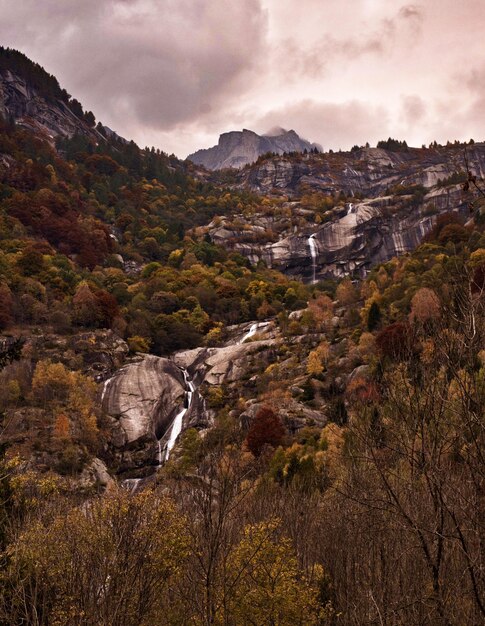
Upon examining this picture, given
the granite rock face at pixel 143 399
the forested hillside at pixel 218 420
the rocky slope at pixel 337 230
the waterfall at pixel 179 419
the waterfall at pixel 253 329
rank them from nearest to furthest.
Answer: the forested hillside at pixel 218 420
the waterfall at pixel 179 419
the granite rock face at pixel 143 399
the waterfall at pixel 253 329
the rocky slope at pixel 337 230

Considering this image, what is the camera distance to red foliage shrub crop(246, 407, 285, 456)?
43188 millimetres

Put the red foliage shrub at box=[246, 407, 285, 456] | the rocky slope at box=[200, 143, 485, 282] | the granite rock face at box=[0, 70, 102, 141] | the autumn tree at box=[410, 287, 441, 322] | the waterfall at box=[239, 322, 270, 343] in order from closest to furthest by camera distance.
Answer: the red foliage shrub at box=[246, 407, 285, 456]
the autumn tree at box=[410, 287, 441, 322]
the waterfall at box=[239, 322, 270, 343]
the rocky slope at box=[200, 143, 485, 282]
the granite rock face at box=[0, 70, 102, 141]

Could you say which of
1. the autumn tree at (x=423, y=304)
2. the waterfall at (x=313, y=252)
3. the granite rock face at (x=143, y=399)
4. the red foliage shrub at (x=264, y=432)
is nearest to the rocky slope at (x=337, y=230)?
the waterfall at (x=313, y=252)

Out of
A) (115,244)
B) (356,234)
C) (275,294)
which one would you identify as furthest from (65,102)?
(275,294)

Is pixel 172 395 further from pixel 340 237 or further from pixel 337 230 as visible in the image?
pixel 337 230

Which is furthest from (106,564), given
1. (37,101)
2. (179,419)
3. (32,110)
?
(37,101)

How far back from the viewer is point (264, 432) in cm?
4381

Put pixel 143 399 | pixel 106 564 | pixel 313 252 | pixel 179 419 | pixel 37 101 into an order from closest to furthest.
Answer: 1. pixel 106 564
2. pixel 143 399
3. pixel 179 419
4. pixel 313 252
5. pixel 37 101

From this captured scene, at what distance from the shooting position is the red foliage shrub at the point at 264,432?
43.2 metres

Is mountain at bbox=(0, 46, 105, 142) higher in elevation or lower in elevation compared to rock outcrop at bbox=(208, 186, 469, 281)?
higher

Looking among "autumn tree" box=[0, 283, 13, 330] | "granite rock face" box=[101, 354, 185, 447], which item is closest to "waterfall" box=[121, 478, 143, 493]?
"granite rock face" box=[101, 354, 185, 447]

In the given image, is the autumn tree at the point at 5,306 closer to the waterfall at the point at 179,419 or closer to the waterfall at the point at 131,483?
the waterfall at the point at 179,419

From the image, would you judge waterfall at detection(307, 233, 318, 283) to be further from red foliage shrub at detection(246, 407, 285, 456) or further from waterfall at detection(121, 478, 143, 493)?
waterfall at detection(121, 478, 143, 493)

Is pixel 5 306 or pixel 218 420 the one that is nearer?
pixel 218 420
